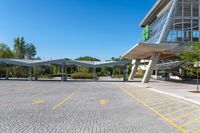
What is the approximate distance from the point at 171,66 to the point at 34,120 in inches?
1912

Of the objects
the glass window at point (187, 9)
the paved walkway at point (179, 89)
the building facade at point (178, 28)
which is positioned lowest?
the paved walkway at point (179, 89)

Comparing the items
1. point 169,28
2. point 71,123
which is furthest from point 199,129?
point 169,28

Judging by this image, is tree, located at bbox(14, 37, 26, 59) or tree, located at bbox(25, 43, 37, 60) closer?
tree, located at bbox(14, 37, 26, 59)

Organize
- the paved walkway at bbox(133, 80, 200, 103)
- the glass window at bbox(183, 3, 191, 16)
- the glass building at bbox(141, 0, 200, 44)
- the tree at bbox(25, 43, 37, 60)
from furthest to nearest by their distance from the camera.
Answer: the tree at bbox(25, 43, 37, 60), the glass window at bbox(183, 3, 191, 16), the glass building at bbox(141, 0, 200, 44), the paved walkway at bbox(133, 80, 200, 103)

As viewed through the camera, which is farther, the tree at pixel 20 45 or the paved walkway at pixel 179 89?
the tree at pixel 20 45

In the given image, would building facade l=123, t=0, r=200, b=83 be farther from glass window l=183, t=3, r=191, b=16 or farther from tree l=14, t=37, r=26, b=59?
tree l=14, t=37, r=26, b=59

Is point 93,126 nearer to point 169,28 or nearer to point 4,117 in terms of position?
point 4,117

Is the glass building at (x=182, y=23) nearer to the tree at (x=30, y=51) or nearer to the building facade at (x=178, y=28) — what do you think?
the building facade at (x=178, y=28)

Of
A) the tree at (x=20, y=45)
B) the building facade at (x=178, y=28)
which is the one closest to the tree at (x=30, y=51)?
the tree at (x=20, y=45)

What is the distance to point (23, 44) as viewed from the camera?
106 metres

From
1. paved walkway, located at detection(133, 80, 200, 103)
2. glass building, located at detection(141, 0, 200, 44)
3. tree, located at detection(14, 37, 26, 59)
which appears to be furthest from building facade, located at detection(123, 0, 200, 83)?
tree, located at detection(14, 37, 26, 59)

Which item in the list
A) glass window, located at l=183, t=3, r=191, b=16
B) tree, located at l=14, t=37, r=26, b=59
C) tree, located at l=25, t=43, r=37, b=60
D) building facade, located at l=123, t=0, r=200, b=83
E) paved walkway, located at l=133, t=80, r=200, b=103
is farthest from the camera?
tree, located at l=25, t=43, r=37, b=60

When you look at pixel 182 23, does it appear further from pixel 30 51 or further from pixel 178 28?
pixel 30 51

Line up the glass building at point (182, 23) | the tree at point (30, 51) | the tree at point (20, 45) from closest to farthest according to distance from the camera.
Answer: the glass building at point (182, 23), the tree at point (20, 45), the tree at point (30, 51)
